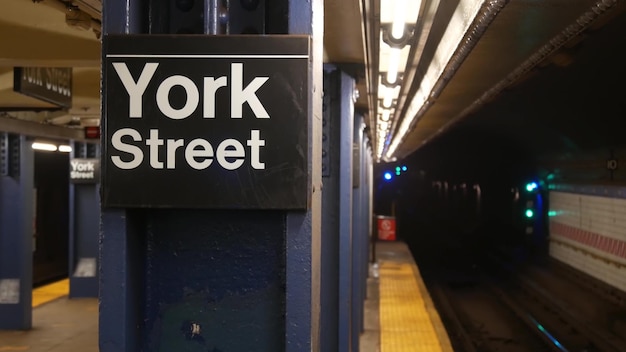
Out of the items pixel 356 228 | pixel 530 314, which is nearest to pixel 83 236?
pixel 356 228

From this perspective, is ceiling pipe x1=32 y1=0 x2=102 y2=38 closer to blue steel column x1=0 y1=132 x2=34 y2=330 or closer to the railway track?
blue steel column x1=0 y1=132 x2=34 y2=330

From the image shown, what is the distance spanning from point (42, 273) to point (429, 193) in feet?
60.1

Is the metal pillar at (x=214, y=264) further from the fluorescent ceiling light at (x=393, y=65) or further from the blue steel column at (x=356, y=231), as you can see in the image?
the blue steel column at (x=356, y=231)

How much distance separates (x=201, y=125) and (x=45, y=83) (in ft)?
15.4

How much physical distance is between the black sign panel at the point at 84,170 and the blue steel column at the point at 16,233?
2.02 meters

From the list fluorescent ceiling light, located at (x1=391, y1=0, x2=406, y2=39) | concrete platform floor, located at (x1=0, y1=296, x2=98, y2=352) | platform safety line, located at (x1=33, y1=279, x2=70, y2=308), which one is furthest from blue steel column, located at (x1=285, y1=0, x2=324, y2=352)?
platform safety line, located at (x1=33, y1=279, x2=70, y2=308)

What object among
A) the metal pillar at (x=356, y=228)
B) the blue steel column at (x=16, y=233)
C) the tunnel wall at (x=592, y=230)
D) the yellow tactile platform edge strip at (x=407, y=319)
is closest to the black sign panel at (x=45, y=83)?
the metal pillar at (x=356, y=228)

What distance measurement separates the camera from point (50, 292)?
13047 mm

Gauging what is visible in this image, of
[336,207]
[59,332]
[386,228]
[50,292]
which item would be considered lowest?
[59,332]

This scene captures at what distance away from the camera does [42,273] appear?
46.8 ft

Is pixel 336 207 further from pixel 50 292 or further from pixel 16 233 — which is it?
pixel 50 292

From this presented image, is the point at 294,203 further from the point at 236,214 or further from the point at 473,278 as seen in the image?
the point at 473,278

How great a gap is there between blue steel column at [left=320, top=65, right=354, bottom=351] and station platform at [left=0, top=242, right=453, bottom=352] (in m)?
2.75

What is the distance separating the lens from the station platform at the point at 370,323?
8625 millimetres
